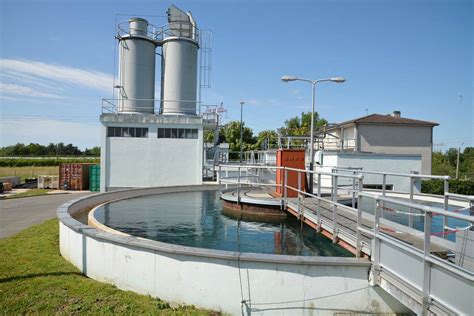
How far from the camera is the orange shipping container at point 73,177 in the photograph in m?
31.4

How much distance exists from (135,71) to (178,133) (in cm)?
615

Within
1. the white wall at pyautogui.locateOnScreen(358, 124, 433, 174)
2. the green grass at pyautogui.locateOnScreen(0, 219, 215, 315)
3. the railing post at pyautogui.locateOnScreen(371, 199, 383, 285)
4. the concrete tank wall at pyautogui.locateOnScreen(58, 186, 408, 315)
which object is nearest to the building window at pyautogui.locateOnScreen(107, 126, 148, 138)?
the green grass at pyautogui.locateOnScreen(0, 219, 215, 315)

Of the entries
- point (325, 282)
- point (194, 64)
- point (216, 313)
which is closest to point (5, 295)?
point (216, 313)

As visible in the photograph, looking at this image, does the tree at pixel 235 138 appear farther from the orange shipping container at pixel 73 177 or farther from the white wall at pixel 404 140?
the orange shipping container at pixel 73 177

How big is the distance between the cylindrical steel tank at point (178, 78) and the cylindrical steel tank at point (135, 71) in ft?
4.31

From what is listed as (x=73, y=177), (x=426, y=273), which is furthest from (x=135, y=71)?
(x=426, y=273)

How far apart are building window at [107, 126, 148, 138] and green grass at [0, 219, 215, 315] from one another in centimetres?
1784

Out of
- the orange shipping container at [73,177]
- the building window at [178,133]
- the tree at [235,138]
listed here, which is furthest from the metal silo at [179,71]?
the tree at [235,138]

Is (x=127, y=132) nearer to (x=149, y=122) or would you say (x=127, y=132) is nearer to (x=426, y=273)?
(x=149, y=122)

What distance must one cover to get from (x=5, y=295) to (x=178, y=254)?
3.04 meters

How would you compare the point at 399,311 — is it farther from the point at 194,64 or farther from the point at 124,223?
the point at 194,64

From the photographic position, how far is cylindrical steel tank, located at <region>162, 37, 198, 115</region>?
89.6 ft

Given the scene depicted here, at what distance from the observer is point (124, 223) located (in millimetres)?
10070

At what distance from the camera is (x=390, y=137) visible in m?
34.3
